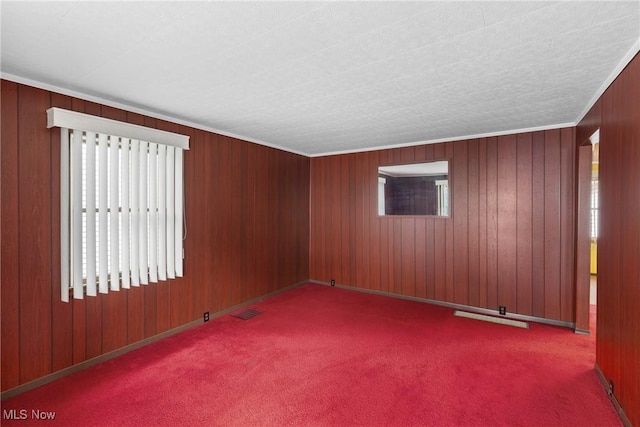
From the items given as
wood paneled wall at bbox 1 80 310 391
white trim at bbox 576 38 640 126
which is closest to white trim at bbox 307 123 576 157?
white trim at bbox 576 38 640 126

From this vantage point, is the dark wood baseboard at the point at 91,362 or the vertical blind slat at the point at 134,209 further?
the vertical blind slat at the point at 134,209

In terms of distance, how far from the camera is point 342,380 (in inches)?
98.3

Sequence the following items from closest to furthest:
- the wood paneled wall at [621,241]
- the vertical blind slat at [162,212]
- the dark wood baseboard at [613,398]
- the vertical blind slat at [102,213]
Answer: the wood paneled wall at [621,241] < the dark wood baseboard at [613,398] < the vertical blind slat at [102,213] < the vertical blind slat at [162,212]

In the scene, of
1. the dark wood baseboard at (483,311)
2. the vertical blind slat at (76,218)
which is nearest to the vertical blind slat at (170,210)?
the vertical blind slat at (76,218)

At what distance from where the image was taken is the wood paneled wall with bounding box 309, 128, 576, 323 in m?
3.70

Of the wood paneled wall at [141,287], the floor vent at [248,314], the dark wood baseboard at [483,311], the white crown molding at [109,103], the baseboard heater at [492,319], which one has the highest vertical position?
the white crown molding at [109,103]

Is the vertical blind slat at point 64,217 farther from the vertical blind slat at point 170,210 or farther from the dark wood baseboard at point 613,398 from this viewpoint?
the dark wood baseboard at point 613,398

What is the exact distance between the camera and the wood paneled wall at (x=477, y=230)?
3701 millimetres

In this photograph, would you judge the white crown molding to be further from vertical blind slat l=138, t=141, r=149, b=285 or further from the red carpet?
the red carpet

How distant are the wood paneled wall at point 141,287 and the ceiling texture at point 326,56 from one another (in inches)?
19.6

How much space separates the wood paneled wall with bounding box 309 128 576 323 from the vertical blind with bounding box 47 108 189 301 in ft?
9.18

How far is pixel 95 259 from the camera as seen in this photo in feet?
8.73

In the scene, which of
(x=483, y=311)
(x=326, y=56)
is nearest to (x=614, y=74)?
(x=326, y=56)

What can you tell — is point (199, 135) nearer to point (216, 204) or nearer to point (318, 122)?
point (216, 204)
